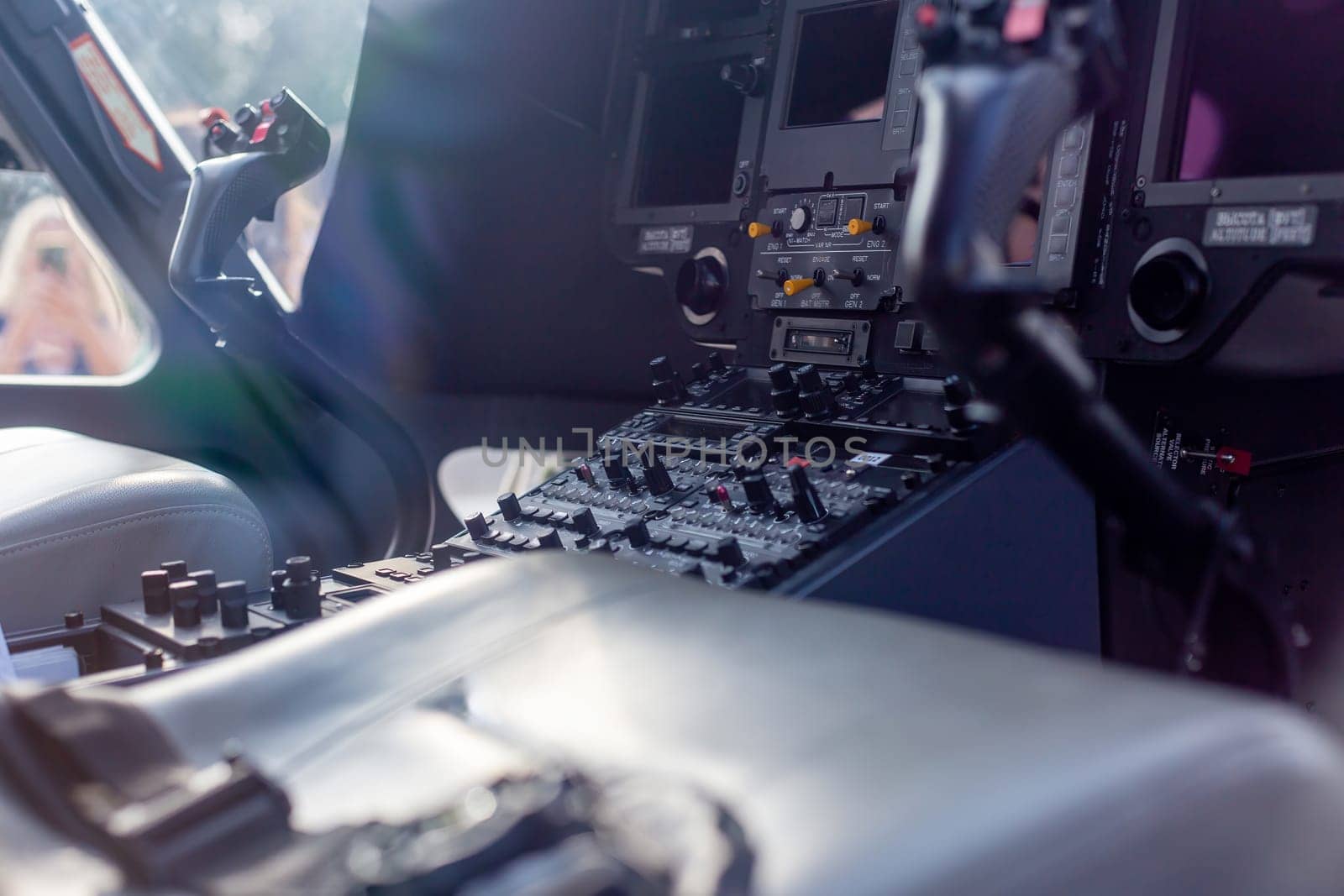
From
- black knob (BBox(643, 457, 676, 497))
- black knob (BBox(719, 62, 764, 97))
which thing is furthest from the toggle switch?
black knob (BBox(643, 457, 676, 497))

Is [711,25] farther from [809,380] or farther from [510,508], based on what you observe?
[510,508]

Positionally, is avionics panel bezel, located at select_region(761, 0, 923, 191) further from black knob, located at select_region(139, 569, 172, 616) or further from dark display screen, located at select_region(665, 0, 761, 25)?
black knob, located at select_region(139, 569, 172, 616)

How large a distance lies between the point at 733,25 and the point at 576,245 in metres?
0.86

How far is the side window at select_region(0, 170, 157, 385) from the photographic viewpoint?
2.54 meters

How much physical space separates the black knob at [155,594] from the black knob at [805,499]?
0.81 meters

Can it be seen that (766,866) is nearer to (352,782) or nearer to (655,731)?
(655,731)

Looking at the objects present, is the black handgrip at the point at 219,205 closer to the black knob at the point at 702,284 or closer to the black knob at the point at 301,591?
the black knob at the point at 702,284

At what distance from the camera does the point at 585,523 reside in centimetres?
158

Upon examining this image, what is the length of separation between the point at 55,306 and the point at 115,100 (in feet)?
1.72

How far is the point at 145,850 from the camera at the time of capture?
18.9 inches

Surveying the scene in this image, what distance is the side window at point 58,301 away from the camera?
8.34 feet

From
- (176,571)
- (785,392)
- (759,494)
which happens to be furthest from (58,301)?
(759,494)

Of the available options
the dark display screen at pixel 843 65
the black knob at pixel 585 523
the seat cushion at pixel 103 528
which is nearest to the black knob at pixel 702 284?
the dark display screen at pixel 843 65

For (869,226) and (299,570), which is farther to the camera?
(869,226)
